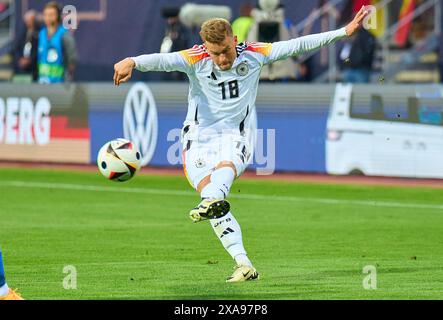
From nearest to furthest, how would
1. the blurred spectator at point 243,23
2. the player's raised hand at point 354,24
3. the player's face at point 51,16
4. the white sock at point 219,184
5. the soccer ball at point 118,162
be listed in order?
the white sock at point 219,184 → the player's raised hand at point 354,24 → the soccer ball at point 118,162 → the player's face at point 51,16 → the blurred spectator at point 243,23

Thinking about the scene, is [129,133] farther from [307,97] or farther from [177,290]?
[177,290]

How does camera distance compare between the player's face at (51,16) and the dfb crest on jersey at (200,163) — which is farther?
the player's face at (51,16)

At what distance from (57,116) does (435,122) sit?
741 centimetres

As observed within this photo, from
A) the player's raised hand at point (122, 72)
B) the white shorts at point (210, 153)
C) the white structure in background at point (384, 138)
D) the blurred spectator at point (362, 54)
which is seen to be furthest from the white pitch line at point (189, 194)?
the player's raised hand at point (122, 72)

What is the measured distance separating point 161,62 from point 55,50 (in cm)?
1353

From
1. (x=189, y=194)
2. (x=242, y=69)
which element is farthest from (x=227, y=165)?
(x=189, y=194)

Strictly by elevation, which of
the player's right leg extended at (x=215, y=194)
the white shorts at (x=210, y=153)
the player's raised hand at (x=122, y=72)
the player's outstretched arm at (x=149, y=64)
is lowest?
the player's right leg extended at (x=215, y=194)

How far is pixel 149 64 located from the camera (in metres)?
11.1

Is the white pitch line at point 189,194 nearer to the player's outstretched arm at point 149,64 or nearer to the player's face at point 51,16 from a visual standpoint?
the player's face at point 51,16

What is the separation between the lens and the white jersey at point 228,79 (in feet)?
37.7

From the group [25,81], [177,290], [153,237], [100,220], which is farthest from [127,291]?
[25,81]

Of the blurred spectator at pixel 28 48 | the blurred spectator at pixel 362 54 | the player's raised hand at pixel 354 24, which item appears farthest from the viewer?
the blurred spectator at pixel 28 48

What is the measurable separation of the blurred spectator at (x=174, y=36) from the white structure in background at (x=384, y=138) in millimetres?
4340

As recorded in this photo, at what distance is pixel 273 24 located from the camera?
23609 millimetres
